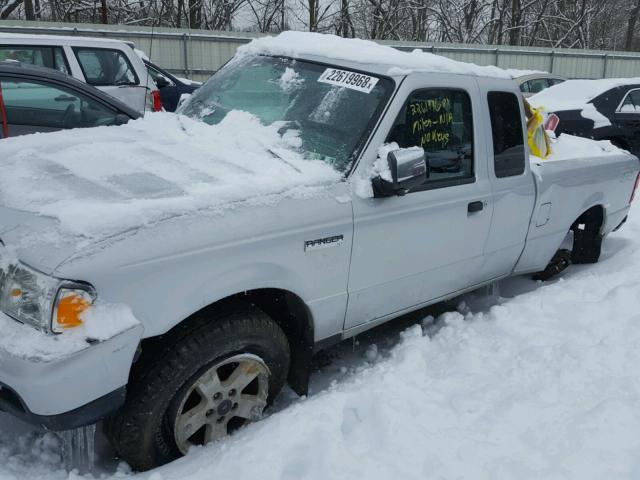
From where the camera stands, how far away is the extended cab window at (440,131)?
3344mm

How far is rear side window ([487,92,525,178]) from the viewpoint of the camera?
3875mm

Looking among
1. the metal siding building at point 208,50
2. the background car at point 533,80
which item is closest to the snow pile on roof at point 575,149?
the background car at point 533,80

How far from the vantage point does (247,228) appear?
2.61 m

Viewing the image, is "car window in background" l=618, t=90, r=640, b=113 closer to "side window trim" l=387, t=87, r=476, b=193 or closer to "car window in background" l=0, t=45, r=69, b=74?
"side window trim" l=387, t=87, r=476, b=193

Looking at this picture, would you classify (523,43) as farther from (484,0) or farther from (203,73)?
(203,73)

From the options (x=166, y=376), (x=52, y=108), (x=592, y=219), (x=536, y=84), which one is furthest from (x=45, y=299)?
(x=536, y=84)

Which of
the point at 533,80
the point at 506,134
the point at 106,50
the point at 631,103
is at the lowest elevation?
the point at 631,103

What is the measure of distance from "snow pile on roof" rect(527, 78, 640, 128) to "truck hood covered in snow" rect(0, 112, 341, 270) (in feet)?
→ 25.0

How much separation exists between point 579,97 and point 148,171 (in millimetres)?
9209

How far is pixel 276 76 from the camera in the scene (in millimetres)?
3648

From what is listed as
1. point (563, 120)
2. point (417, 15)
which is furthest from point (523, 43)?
point (563, 120)

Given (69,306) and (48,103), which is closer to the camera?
(69,306)

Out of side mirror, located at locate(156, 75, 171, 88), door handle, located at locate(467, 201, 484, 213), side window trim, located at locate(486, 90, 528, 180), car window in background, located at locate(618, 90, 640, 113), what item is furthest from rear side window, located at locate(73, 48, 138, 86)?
car window in background, located at locate(618, 90, 640, 113)

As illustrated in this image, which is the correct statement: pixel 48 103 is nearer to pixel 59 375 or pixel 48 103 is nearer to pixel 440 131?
pixel 440 131
